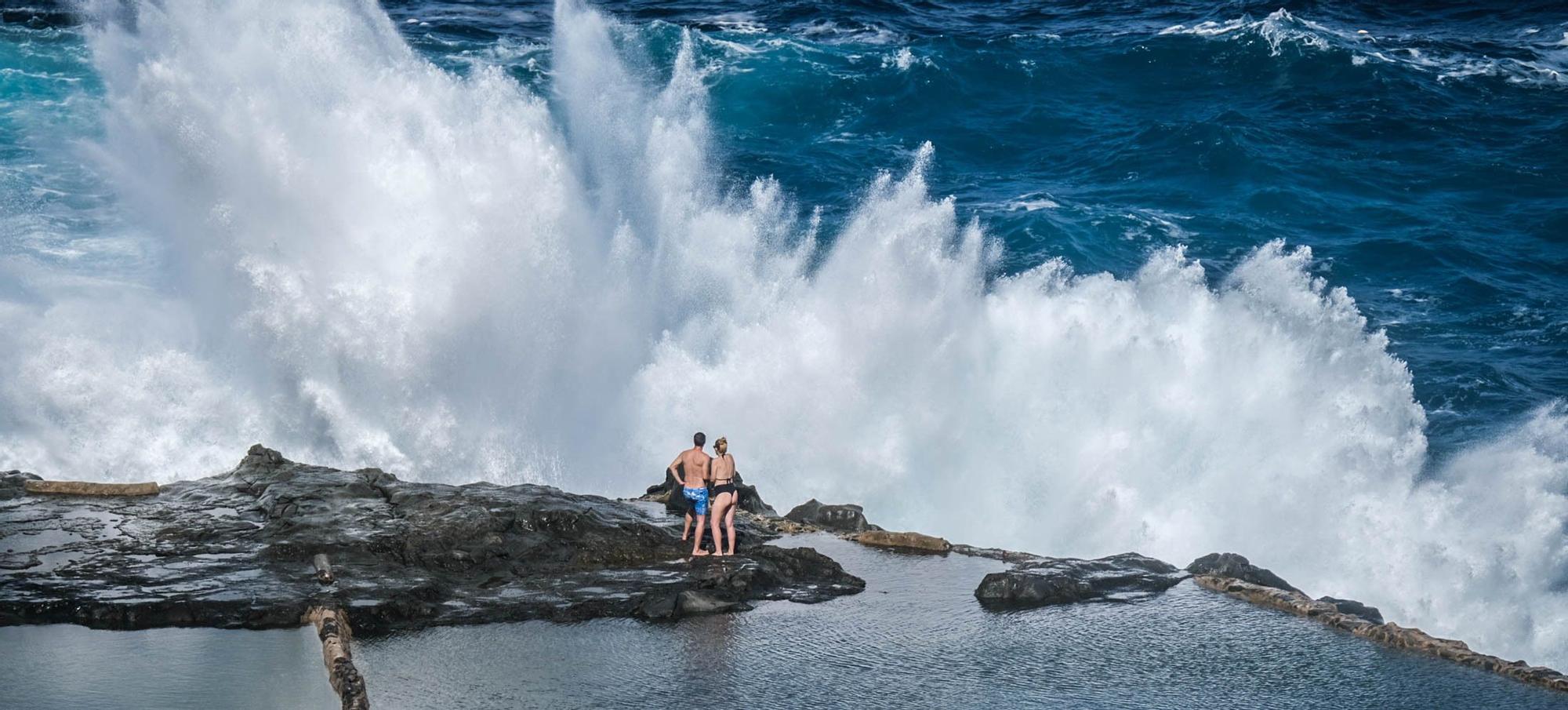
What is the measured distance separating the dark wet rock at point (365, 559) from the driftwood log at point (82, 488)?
0.77 ft

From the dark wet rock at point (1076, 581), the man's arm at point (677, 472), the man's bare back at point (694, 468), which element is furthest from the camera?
the man's arm at point (677, 472)

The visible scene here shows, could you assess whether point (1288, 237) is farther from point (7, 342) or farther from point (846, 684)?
point (7, 342)

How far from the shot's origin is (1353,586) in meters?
17.1

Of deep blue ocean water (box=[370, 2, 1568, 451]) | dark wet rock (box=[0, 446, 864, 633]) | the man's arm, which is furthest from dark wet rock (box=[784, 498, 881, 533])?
deep blue ocean water (box=[370, 2, 1568, 451])

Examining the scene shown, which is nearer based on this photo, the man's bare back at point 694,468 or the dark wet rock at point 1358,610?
the dark wet rock at point 1358,610

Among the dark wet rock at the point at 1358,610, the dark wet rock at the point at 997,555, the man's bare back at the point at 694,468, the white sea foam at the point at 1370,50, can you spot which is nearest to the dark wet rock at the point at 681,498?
the man's bare back at the point at 694,468

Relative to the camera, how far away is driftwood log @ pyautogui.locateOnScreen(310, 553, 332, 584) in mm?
12109

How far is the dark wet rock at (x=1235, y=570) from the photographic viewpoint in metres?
14.1

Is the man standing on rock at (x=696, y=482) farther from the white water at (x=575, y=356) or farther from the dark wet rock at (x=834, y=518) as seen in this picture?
the white water at (x=575, y=356)

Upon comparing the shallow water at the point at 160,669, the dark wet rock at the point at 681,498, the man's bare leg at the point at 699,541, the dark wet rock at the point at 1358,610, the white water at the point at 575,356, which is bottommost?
the shallow water at the point at 160,669

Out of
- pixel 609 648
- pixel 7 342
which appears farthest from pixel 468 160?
pixel 609 648

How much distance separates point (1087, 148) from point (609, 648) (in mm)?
24399

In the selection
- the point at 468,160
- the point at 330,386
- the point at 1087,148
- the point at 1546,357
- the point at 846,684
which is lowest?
the point at 846,684

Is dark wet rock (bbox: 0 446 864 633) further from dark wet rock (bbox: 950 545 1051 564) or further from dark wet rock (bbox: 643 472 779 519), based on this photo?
dark wet rock (bbox: 950 545 1051 564)
